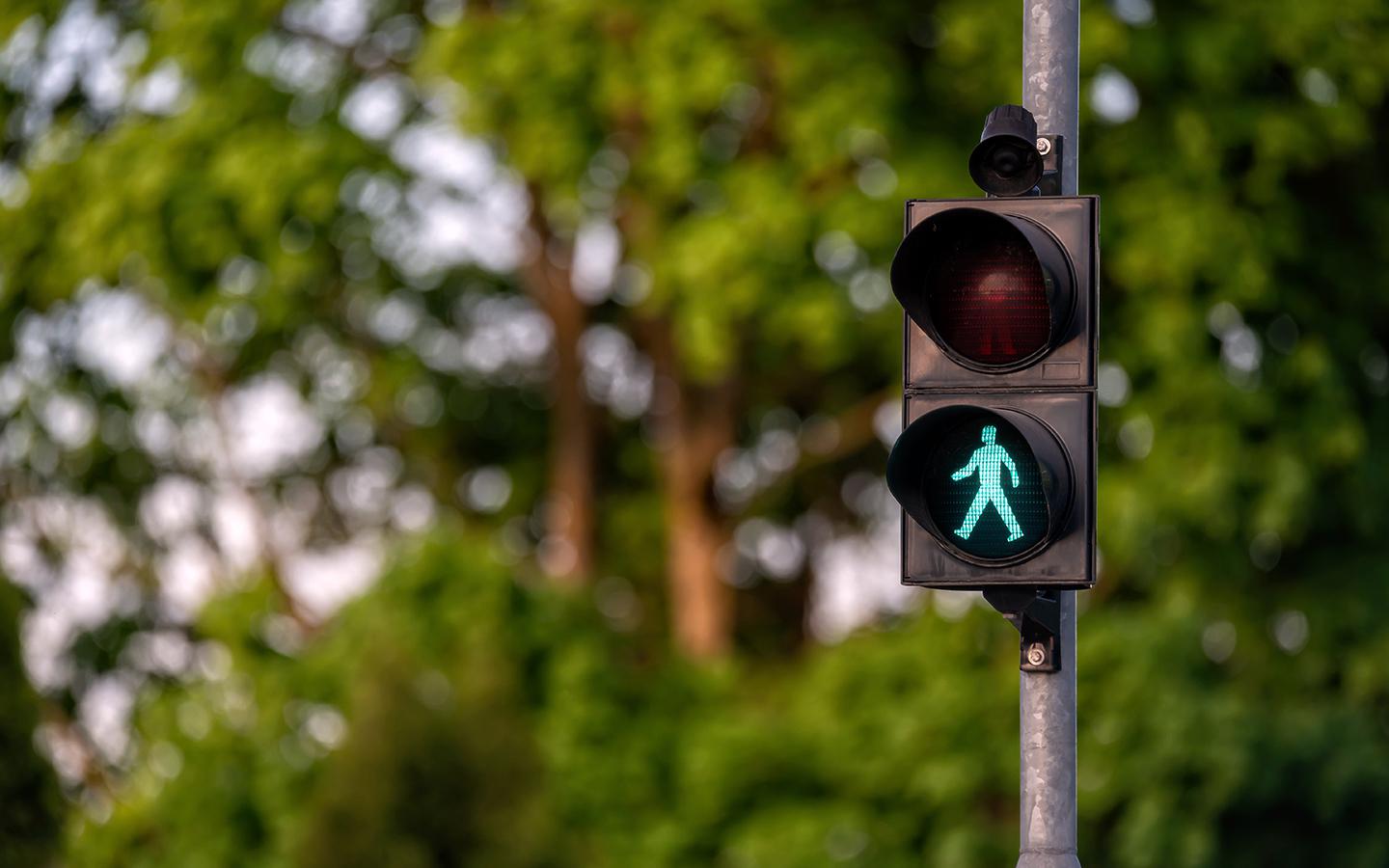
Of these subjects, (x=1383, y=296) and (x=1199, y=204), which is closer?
(x=1199, y=204)

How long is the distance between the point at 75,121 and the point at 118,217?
2185 millimetres

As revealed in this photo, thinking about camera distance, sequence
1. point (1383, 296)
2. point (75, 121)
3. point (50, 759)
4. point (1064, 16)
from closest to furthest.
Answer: point (1064, 16)
point (50, 759)
point (1383, 296)
point (75, 121)

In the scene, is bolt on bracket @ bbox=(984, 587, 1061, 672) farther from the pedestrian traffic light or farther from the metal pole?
the pedestrian traffic light

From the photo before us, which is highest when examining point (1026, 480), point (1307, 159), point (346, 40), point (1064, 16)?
point (346, 40)

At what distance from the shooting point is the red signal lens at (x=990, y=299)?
493cm

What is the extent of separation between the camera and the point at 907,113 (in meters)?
16.2

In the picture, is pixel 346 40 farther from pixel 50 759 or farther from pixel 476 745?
pixel 50 759

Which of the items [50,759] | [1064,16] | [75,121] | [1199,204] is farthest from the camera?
[75,121]

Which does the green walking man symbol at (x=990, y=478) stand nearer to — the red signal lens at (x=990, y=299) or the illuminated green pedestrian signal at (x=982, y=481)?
the illuminated green pedestrian signal at (x=982, y=481)

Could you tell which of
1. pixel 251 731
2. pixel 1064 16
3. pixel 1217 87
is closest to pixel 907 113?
pixel 1217 87

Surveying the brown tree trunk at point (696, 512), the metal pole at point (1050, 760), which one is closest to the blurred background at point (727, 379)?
the brown tree trunk at point (696, 512)

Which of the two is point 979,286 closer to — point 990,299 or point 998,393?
point 990,299

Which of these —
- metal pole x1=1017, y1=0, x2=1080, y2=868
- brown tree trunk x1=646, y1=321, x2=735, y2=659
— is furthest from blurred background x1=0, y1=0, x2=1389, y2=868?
metal pole x1=1017, y1=0, x2=1080, y2=868

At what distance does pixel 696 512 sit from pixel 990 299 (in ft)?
48.7
